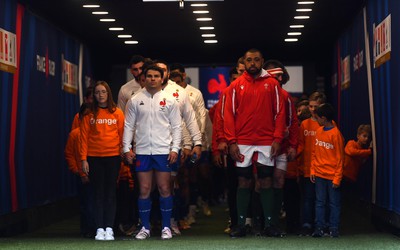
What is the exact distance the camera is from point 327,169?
32.9 ft

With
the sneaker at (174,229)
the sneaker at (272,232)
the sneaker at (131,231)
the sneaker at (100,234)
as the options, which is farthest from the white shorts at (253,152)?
the sneaker at (131,231)

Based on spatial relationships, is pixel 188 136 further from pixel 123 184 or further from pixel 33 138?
pixel 33 138

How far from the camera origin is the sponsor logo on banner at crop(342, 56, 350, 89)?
1526 centimetres

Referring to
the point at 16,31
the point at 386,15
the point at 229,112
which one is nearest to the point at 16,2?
the point at 16,31

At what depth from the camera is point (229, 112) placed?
995 cm

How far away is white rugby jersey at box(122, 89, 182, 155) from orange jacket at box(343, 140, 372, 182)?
208 centimetres

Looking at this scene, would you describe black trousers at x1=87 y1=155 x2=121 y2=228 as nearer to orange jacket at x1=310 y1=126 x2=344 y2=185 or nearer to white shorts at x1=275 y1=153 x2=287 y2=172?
white shorts at x1=275 y1=153 x2=287 y2=172

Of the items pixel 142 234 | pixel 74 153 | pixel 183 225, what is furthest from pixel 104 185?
pixel 183 225

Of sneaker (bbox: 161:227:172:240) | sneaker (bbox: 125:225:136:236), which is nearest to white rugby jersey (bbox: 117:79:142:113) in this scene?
sneaker (bbox: 125:225:136:236)

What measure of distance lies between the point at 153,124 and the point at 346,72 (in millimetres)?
6250

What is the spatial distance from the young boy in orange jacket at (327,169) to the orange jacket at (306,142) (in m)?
0.46

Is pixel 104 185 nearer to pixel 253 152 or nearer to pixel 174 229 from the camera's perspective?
pixel 174 229

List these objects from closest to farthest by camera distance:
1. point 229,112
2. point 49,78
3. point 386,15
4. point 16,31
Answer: point 229,112
point 386,15
point 16,31
point 49,78

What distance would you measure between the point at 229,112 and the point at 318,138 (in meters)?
1.01
